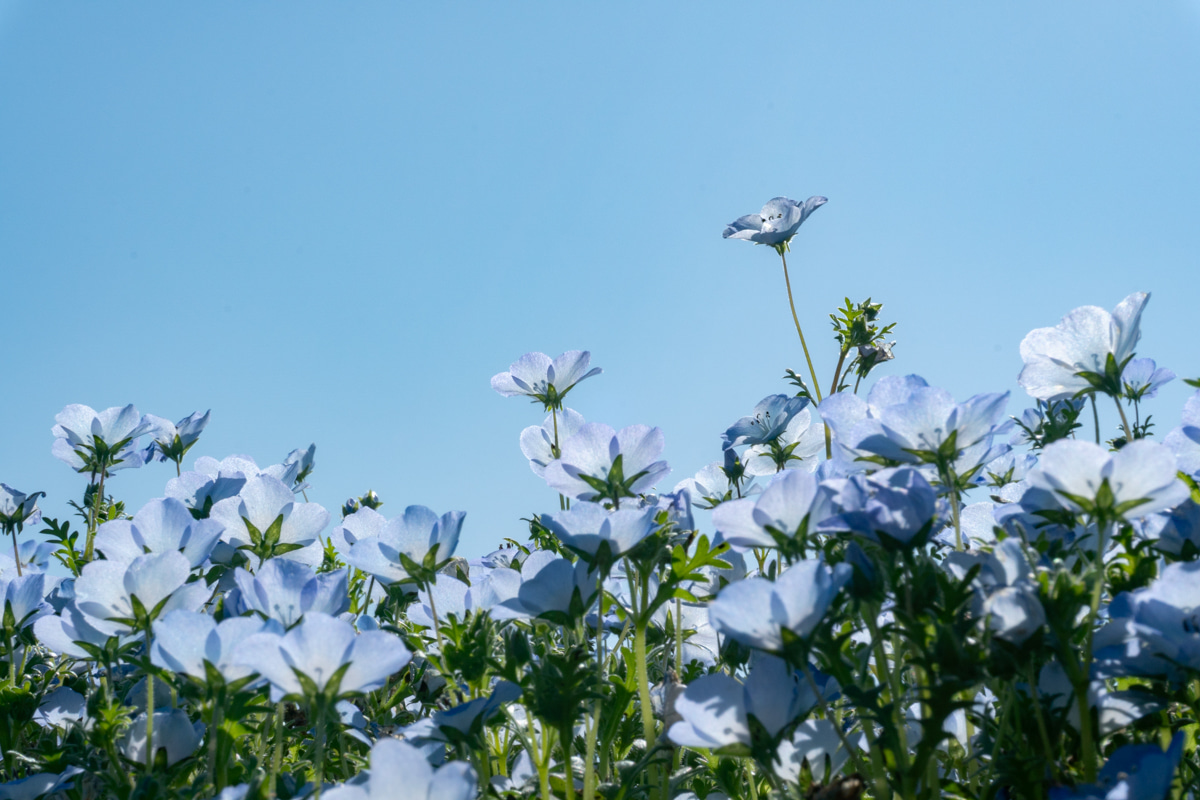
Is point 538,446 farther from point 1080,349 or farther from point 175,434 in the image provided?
point 175,434

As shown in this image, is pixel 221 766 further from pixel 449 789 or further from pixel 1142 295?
pixel 1142 295

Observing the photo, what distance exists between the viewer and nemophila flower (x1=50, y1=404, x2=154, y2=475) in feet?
10.3

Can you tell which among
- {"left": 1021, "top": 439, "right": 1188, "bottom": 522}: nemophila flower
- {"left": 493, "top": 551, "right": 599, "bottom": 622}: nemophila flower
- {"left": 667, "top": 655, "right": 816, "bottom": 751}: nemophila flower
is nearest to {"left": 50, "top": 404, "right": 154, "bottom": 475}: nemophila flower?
{"left": 493, "top": 551, "right": 599, "bottom": 622}: nemophila flower

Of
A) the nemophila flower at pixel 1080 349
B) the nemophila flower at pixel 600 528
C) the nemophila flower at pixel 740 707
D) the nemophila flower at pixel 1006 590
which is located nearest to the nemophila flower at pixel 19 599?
the nemophila flower at pixel 600 528

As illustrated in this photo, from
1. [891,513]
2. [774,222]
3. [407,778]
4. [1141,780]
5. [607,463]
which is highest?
[774,222]

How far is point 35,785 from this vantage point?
1.52 meters

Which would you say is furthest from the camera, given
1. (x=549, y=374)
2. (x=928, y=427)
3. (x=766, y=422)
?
(x=549, y=374)

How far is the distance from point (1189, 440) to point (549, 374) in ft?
6.55

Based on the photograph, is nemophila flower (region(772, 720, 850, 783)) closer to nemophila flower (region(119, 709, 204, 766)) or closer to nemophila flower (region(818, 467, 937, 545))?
nemophila flower (region(818, 467, 937, 545))

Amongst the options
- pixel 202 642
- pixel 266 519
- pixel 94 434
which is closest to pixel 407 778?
pixel 202 642

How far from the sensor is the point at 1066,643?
3.41ft

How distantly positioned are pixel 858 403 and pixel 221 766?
4.01 feet

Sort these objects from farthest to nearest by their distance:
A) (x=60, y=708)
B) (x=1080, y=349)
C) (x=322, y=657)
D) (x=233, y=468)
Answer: (x=233, y=468), (x=60, y=708), (x=1080, y=349), (x=322, y=657)

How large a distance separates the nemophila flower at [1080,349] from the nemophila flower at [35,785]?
196cm
